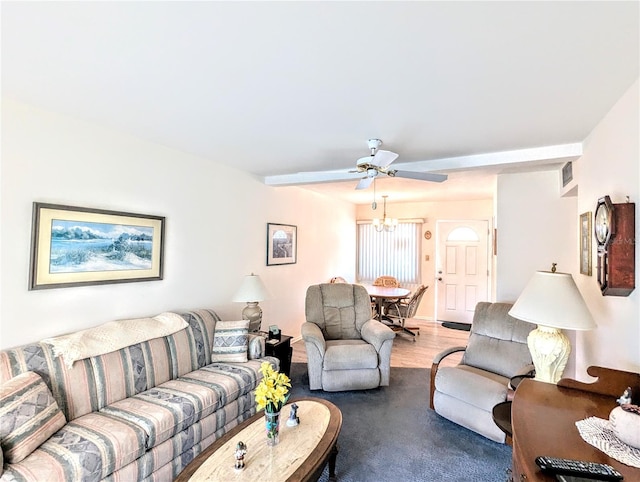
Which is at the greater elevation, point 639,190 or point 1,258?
point 639,190

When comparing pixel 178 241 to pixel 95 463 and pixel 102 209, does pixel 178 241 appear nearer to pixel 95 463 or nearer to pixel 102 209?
pixel 102 209

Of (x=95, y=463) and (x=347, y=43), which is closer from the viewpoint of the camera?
(x=347, y=43)

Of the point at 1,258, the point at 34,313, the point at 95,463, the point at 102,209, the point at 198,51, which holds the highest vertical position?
the point at 198,51

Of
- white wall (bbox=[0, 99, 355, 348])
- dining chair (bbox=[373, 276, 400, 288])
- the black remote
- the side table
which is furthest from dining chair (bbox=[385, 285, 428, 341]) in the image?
the black remote

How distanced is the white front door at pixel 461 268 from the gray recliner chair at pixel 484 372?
335 cm

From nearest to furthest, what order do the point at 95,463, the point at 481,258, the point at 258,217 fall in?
the point at 95,463, the point at 258,217, the point at 481,258

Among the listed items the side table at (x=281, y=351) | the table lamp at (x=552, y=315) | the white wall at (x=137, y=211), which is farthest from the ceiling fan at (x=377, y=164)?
the side table at (x=281, y=351)

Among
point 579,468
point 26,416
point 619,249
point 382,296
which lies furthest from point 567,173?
point 26,416

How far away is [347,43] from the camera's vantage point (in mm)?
1479

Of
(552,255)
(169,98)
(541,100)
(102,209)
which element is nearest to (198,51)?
(169,98)

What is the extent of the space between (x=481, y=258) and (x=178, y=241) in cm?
543

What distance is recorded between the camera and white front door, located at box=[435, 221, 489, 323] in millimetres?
6344

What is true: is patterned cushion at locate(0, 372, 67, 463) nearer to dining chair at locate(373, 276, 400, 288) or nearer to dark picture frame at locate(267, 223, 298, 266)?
dark picture frame at locate(267, 223, 298, 266)

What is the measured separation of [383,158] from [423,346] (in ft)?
11.8
